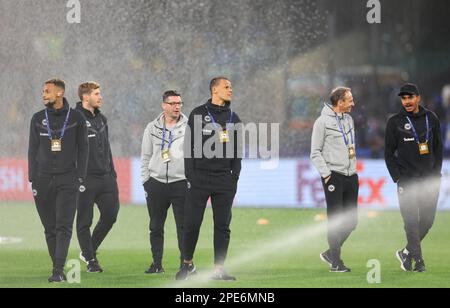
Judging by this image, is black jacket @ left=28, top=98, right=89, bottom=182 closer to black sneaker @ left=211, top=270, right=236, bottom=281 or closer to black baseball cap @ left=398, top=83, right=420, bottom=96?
black sneaker @ left=211, top=270, right=236, bottom=281

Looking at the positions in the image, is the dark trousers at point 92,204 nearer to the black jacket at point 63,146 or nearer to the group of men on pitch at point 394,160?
the black jacket at point 63,146

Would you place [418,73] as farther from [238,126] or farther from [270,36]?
[238,126]

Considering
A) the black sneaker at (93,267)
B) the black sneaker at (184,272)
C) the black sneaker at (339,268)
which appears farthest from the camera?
the black sneaker at (93,267)

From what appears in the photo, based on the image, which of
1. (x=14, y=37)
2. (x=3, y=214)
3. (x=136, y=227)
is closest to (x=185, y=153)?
(x=136, y=227)

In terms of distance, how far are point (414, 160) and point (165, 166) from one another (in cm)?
282

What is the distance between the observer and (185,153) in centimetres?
1326

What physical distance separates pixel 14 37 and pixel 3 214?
374cm

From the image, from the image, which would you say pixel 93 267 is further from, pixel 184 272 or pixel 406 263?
pixel 406 263

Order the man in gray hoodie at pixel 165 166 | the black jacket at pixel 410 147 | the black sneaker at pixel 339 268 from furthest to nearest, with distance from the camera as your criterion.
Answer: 1. the black sneaker at pixel 339 268
2. the black jacket at pixel 410 147
3. the man in gray hoodie at pixel 165 166

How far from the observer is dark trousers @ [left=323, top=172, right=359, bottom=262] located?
14.1 metres

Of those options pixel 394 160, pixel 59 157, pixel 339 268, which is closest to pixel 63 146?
pixel 59 157

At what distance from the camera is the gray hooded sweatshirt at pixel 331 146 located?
46.5ft

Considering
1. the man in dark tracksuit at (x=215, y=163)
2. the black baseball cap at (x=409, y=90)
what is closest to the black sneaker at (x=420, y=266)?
the black baseball cap at (x=409, y=90)

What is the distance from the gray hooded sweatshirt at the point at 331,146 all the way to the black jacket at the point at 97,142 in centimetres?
242
